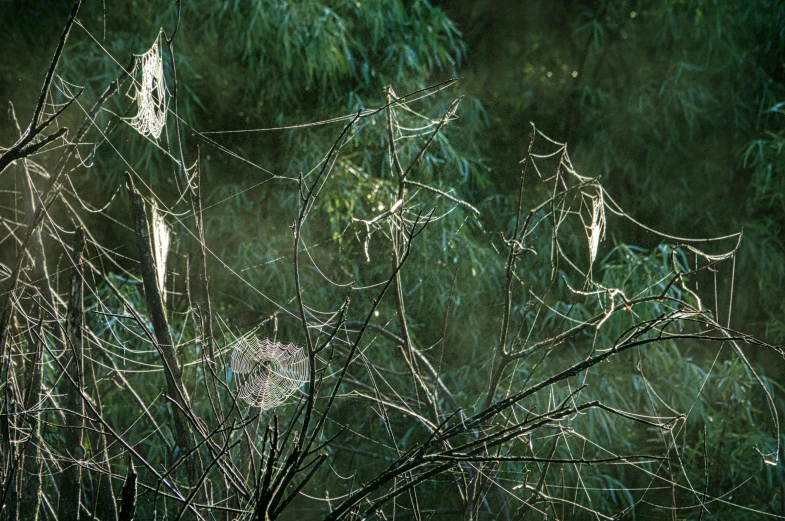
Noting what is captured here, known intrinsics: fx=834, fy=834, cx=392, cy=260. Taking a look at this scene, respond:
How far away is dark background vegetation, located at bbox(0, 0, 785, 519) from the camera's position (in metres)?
3.79

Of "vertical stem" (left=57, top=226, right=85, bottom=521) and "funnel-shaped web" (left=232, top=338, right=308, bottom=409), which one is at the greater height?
"vertical stem" (left=57, top=226, right=85, bottom=521)

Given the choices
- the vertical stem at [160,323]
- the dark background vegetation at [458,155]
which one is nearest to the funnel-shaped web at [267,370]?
the vertical stem at [160,323]

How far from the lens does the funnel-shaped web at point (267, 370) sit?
6.43ft

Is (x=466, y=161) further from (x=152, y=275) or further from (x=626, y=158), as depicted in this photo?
(x=152, y=275)

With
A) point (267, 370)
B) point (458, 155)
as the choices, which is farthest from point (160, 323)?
point (458, 155)

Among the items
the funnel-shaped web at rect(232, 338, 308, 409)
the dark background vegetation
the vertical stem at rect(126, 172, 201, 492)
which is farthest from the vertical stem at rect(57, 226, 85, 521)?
the dark background vegetation

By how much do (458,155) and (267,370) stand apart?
2.41 m

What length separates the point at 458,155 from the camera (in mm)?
4230

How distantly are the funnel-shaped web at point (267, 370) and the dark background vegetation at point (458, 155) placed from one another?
27.6 inches

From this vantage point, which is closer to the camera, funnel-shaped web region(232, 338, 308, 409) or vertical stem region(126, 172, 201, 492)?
vertical stem region(126, 172, 201, 492)

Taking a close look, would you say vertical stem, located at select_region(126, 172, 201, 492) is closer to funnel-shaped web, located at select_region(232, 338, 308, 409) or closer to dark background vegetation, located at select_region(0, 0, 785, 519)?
funnel-shaped web, located at select_region(232, 338, 308, 409)

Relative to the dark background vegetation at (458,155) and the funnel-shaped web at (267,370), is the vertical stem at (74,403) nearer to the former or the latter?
the funnel-shaped web at (267,370)

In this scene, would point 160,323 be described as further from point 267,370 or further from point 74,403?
point 267,370

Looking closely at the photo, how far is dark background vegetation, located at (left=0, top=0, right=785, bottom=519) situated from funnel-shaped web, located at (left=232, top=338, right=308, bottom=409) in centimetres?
70
